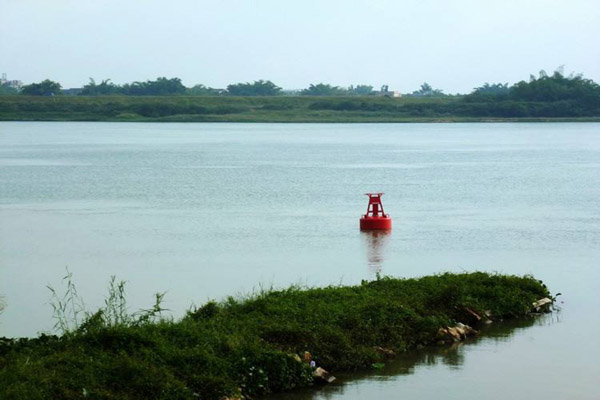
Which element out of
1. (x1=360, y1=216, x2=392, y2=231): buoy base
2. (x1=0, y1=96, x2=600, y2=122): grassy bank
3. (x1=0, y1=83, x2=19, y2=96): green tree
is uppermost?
(x1=0, y1=83, x2=19, y2=96): green tree

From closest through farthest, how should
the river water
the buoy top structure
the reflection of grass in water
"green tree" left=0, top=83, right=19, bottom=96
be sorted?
the reflection of grass in water
the river water
the buoy top structure
"green tree" left=0, top=83, right=19, bottom=96

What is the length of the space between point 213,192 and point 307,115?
93.1 m

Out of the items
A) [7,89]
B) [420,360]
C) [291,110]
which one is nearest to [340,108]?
[291,110]

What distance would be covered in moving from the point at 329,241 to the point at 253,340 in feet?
33.1

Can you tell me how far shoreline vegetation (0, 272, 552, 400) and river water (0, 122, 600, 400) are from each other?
29 cm

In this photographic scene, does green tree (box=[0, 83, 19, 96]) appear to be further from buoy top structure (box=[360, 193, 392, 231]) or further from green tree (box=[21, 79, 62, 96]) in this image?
buoy top structure (box=[360, 193, 392, 231])

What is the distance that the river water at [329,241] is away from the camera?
36.6 feet

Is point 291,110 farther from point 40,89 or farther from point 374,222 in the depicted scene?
point 374,222

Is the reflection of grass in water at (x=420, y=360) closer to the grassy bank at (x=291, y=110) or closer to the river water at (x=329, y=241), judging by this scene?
the river water at (x=329, y=241)

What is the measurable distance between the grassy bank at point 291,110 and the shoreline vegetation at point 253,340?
10791cm

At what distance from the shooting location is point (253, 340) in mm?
10086

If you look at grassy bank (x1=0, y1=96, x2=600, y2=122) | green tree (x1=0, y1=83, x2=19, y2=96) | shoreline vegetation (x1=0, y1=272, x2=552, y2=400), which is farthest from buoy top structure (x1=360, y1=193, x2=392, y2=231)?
green tree (x1=0, y1=83, x2=19, y2=96)

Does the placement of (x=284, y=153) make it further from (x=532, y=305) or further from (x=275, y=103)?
(x=275, y=103)

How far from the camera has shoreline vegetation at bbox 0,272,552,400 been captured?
29.2 ft
